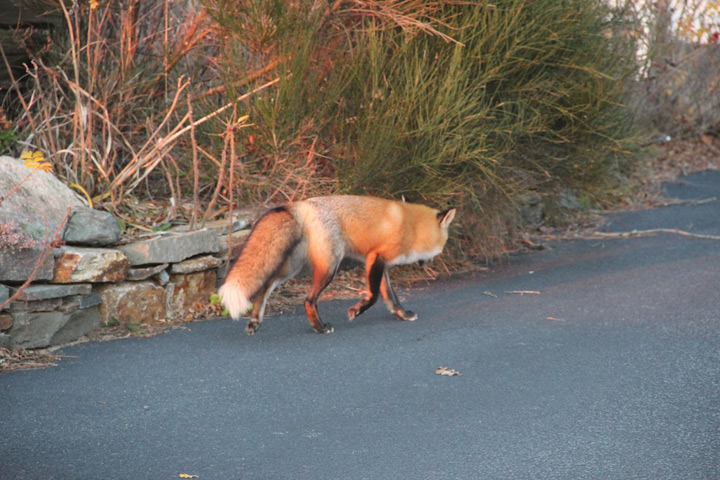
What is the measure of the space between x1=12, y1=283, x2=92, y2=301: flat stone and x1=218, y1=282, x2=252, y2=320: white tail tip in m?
1.27

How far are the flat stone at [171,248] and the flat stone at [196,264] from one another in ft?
0.16

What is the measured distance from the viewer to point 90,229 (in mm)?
6547

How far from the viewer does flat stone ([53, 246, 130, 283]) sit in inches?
242

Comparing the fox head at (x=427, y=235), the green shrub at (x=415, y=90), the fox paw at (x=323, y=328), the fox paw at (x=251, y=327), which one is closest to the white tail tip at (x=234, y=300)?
the fox paw at (x=251, y=327)

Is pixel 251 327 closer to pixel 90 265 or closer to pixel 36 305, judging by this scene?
pixel 90 265

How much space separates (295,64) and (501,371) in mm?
3878

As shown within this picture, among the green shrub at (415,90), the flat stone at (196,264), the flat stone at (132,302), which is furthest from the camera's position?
the green shrub at (415,90)

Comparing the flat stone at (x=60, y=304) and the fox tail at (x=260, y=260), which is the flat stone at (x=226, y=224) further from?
the flat stone at (x=60, y=304)

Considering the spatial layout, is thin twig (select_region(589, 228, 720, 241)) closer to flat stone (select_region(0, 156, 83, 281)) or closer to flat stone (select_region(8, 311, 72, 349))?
flat stone (select_region(0, 156, 83, 281))

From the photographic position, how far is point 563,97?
9102 millimetres

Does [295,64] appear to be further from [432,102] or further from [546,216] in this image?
[546,216]

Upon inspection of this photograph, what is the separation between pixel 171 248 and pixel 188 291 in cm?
49

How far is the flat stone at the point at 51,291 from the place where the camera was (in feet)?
19.0

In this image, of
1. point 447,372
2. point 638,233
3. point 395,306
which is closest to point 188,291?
point 395,306
